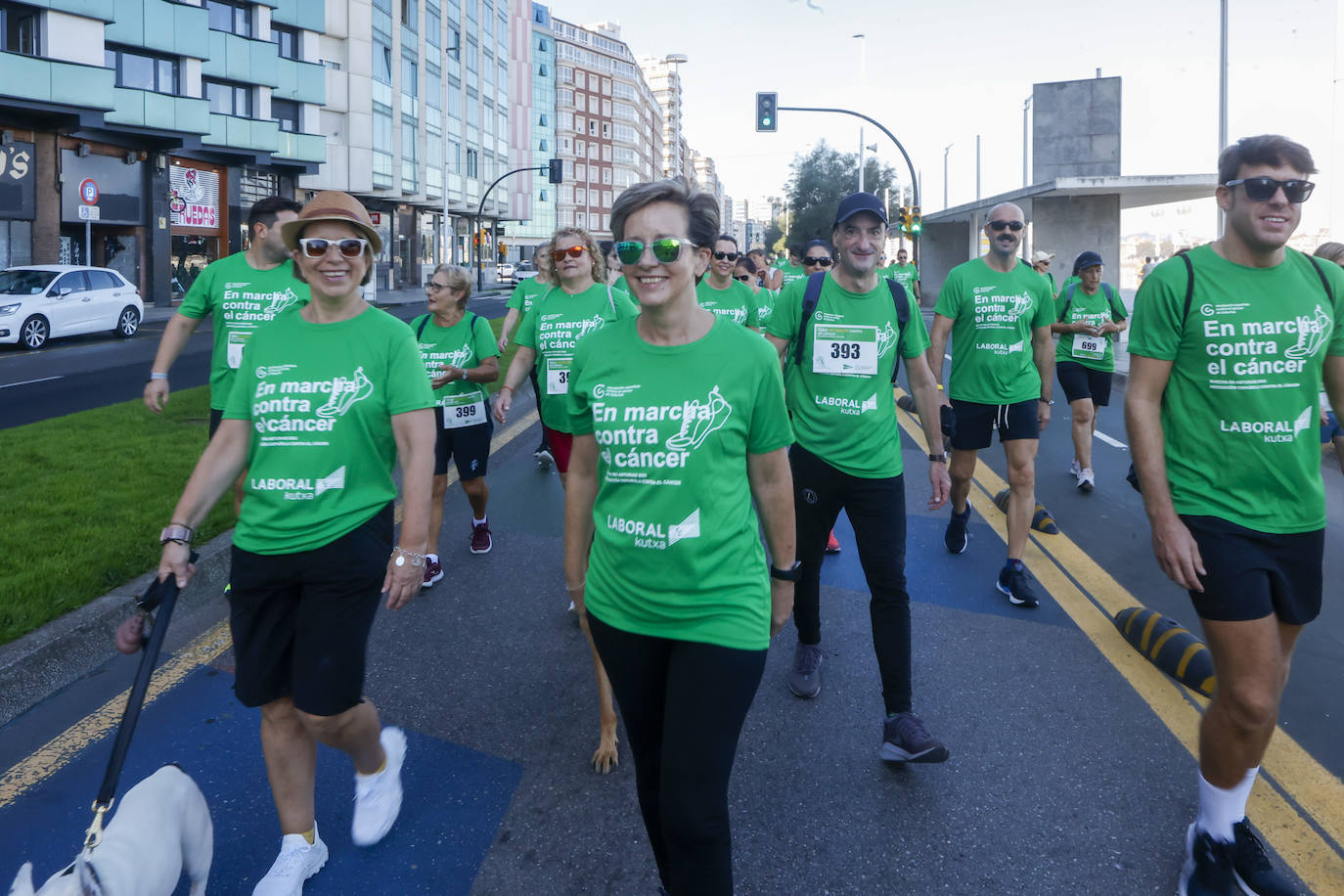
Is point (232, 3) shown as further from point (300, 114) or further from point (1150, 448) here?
point (1150, 448)

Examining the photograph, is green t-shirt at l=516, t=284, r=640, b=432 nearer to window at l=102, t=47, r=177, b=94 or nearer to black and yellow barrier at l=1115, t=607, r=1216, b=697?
black and yellow barrier at l=1115, t=607, r=1216, b=697

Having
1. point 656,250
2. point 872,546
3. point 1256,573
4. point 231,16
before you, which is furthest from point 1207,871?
point 231,16

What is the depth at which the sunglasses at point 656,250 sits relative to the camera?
2.37 meters

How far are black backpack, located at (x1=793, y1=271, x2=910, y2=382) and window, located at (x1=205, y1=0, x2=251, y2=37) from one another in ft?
134

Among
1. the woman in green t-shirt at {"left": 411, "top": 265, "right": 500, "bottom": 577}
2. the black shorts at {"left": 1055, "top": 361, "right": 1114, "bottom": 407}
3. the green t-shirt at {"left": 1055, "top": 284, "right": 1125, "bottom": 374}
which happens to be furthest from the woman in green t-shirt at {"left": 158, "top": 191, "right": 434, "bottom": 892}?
the green t-shirt at {"left": 1055, "top": 284, "right": 1125, "bottom": 374}

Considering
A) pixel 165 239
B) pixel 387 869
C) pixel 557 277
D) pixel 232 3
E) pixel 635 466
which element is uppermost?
pixel 232 3

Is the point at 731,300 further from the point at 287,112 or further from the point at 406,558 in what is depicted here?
the point at 287,112

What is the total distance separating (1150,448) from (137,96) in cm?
3745

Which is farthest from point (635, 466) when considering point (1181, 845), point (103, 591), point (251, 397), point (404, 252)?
point (404, 252)

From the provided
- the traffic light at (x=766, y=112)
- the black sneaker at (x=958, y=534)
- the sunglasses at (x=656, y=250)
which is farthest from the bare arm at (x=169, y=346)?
the traffic light at (x=766, y=112)

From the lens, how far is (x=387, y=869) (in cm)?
286

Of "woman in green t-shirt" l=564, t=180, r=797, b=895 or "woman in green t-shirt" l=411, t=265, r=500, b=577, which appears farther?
"woman in green t-shirt" l=411, t=265, r=500, b=577

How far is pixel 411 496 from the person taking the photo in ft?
9.33

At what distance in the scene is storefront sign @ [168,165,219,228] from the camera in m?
37.0
